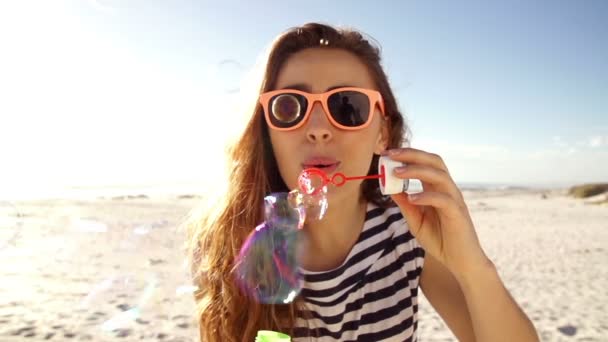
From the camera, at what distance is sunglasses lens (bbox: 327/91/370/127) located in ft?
5.93

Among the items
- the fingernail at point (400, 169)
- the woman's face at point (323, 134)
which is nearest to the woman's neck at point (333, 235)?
the woman's face at point (323, 134)

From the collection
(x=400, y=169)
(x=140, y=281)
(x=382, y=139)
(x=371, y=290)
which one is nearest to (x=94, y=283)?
(x=140, y=281)

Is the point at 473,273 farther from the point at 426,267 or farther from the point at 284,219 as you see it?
the point at 284,219

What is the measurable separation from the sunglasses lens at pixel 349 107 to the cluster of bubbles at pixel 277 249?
326mm

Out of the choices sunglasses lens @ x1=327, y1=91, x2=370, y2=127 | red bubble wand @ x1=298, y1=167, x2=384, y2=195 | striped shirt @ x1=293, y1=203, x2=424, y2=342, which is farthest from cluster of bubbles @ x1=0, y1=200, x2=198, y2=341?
sunglasses lens @ x1=327, y1=91, x2=370, y2=127

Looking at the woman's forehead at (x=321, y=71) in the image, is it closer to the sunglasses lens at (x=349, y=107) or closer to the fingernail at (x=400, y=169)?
the sunglasses lens at (x=349, y=107)

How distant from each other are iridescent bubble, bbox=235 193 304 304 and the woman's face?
0.51 feet

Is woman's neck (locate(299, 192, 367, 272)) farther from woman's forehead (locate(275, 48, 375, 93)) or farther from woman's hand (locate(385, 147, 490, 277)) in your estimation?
woman's forehead (locate(275, 48, 375, 93))

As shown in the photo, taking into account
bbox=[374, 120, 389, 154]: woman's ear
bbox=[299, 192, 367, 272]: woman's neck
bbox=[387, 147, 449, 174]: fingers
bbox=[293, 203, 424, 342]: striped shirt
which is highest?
bbox=[374, 120, 389, 154]: woman's ear

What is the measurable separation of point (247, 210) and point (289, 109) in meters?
0.57

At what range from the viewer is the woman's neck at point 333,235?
2.06 metres

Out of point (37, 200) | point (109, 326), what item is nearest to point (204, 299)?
point (109, 326)

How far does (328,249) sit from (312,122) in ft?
2.25

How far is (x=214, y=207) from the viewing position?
2244 millimetres
